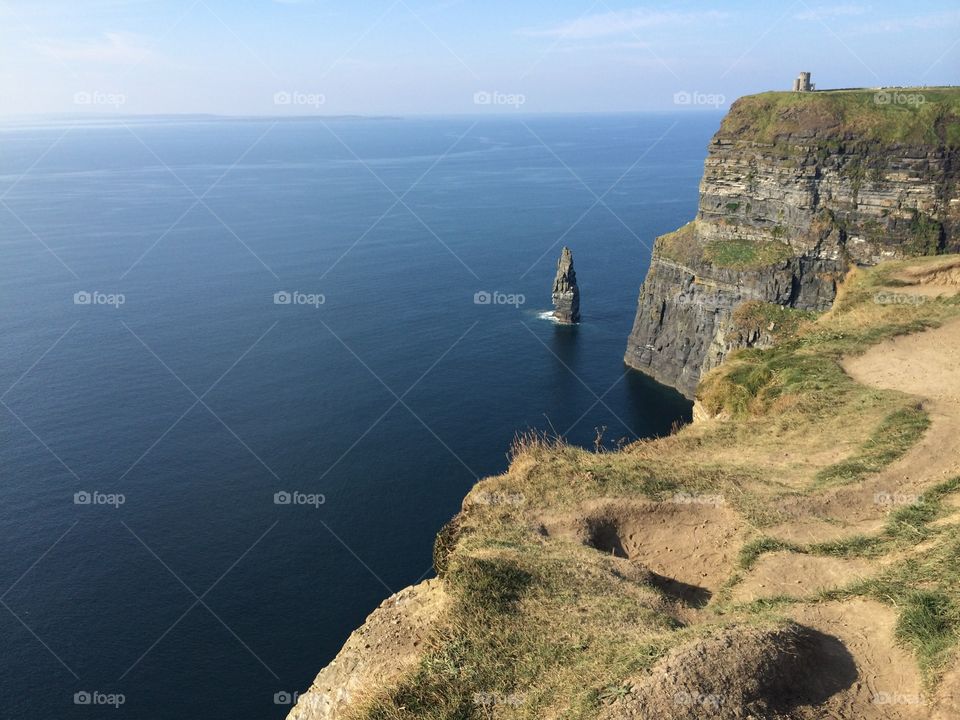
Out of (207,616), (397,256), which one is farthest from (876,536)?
(397,256)

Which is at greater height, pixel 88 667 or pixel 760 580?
pixel 760 580

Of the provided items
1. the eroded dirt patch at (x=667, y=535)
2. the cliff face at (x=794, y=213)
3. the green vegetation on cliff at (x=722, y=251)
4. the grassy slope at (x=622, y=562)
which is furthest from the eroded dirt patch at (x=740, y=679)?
the green vegetation on cliff at (x=722, y=251)

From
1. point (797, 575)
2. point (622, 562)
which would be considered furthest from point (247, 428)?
point (797, 575)

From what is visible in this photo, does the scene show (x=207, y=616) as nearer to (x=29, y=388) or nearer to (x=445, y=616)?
(x=445, y=616)

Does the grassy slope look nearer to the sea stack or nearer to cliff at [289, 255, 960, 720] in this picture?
cliff at [289, 255, 960, 720]

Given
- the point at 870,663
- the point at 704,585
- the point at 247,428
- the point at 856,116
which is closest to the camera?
the point at 870,663

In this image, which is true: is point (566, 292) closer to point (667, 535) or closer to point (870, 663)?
point (667, 535)
